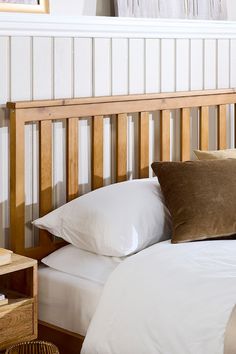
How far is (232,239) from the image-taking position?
287 centimetres

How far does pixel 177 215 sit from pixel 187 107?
81cm

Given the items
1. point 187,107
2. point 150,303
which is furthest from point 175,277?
point 187,107

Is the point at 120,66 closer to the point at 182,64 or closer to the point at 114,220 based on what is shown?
the point at 182,64

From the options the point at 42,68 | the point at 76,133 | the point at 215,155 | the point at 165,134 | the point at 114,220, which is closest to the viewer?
the point at 114,220

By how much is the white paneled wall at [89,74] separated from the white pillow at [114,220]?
0.56ft

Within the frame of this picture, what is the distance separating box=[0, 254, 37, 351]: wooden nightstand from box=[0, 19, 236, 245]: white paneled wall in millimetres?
289

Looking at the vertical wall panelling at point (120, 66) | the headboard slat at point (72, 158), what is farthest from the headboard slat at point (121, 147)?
the headboard slat at point (72, 158)

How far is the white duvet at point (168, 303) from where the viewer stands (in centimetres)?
235

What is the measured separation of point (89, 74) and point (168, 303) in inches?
42.7

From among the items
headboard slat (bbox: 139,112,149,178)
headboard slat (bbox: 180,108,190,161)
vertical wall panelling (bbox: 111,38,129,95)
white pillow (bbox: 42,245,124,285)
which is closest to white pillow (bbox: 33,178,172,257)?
white pillow (bbox: 42,245,124,285)

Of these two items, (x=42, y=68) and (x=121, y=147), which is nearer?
(x=42, y=68)

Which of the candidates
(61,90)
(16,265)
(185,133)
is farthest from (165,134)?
(16,265)

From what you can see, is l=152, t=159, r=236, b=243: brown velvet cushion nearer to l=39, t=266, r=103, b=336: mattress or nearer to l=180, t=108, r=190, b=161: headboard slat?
l=39, t=266, r=103, b=336: mattress

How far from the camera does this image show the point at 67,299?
2.79 metres
